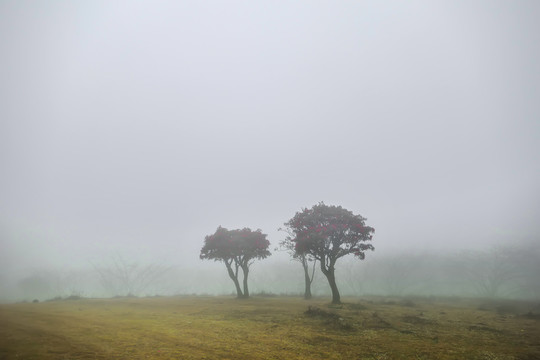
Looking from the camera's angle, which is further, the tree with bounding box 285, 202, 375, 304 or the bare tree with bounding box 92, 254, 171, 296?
the bare tree with bounding box 92, 254, 171, 296

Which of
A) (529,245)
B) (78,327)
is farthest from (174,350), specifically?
(529,245)

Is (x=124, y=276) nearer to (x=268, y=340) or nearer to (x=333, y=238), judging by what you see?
(x=333, y=238)

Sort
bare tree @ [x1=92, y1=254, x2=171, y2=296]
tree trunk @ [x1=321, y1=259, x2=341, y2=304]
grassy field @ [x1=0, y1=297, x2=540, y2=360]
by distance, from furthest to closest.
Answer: bare tree @ [x1=92, y1=254, x2=171, y2=296]
tree trunk @ [x1=321, y1=259, x2=341, y2=304]
grassy field @ [x1=0, y1=297, x2=540, y2=360]

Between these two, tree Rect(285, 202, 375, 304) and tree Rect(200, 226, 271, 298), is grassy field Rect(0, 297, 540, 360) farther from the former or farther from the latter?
tree Rect(200, 226, 271, 298)

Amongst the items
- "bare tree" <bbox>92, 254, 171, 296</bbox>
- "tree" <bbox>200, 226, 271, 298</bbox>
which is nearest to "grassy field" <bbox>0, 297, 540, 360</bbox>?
"tree" <bbox>200, 226, 271, 298</bbox>

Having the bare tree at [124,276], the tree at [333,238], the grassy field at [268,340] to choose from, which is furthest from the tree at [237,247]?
the bare tree at [124,276]

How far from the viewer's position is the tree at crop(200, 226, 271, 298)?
33.5 metres

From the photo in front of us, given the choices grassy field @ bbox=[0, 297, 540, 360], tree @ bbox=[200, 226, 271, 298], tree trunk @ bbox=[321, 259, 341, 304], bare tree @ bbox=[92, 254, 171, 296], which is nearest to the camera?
grassy field @ bbox=[0, 297, 540, 360]

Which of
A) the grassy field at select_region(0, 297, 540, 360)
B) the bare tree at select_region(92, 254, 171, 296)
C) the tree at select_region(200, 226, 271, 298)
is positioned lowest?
the bare tree at select_region(92, 254, 171, 296)

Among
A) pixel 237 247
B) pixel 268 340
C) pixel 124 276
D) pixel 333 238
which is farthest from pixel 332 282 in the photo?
pixel 124 276

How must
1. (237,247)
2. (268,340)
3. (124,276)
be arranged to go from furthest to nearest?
(124,276) < (237,247) < (268,340)

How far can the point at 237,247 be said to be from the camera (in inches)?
1326

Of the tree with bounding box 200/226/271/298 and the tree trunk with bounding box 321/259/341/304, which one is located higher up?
the tree with bounding box 200/226/271/298

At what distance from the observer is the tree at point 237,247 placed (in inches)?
1320
